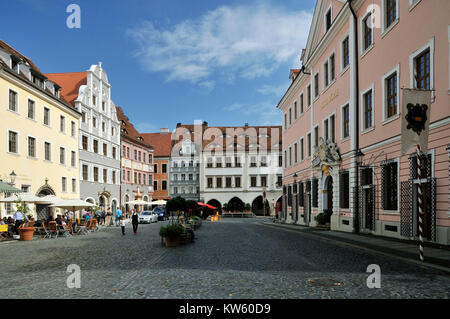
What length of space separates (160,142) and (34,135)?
49.1 metres

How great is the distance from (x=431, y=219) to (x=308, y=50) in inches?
820

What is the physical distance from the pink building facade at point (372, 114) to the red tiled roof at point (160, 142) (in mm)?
46618

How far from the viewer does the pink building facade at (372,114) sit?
14781 millimetres

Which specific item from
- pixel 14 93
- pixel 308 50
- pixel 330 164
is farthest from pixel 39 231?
pixel 308 50

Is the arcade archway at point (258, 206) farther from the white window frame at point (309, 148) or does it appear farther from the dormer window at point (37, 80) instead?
the dormer window at point (37, 80)

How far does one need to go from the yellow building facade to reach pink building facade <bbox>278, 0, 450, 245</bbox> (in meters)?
20.3

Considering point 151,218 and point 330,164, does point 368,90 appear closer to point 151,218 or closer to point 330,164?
point 330,164

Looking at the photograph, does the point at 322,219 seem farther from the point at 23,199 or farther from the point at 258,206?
the point at 258,206

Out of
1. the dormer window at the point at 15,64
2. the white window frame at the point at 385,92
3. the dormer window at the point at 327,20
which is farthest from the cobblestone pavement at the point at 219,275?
the dormer window at the point at 15,64

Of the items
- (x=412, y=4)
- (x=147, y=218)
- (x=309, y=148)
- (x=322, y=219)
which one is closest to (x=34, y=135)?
(x=147, y=218)

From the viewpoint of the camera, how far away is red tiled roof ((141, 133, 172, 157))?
7831cm

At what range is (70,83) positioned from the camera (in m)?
45.6

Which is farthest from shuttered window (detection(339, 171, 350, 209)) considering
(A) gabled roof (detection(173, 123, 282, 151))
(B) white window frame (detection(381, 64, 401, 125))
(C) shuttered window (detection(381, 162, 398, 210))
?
(A) gabled roof (detection(173, 123, 282, 151))

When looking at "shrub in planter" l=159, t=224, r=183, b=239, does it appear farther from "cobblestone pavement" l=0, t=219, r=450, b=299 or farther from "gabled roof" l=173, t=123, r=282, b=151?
"gabled roof" l=173, t=123, r=282, b=151
